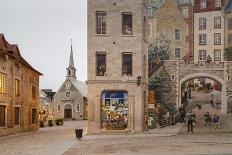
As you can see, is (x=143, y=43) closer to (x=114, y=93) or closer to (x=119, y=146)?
(x=114, y=93)

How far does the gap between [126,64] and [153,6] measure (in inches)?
1536

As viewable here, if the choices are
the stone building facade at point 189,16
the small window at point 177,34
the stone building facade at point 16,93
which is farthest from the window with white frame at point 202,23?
the stone building facade at point 16,93

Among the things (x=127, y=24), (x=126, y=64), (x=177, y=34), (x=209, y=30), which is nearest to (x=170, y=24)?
(x=177, y=34)

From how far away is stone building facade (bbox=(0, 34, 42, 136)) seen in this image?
115ft

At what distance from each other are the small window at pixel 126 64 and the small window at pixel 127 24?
1.76m

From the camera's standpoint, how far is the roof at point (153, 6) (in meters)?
72.6

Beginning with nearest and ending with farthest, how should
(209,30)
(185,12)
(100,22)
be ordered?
(100,22) < (209,30) < (185,12)

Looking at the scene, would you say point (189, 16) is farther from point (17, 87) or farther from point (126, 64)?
point (17, 87)

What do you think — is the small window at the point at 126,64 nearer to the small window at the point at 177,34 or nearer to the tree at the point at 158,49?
the tree at the point at 158,49

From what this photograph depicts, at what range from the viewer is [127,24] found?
121 feet

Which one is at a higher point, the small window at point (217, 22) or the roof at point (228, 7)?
the roof at point (228, 7)

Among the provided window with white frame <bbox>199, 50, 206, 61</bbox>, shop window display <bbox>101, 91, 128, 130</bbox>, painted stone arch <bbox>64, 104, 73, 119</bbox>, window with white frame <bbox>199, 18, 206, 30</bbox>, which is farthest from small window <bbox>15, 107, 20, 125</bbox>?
painted stone arch <bbox>64, 104, 73, 119</bbox>

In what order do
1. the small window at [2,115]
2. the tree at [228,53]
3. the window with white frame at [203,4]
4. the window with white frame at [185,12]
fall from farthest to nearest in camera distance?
the window with white frame at [185,12], the window with white frame at [203,4], the tree at [228,53], the small window at [2,115]

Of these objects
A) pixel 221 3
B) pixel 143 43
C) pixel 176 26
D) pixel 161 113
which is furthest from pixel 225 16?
pixel 143 43
